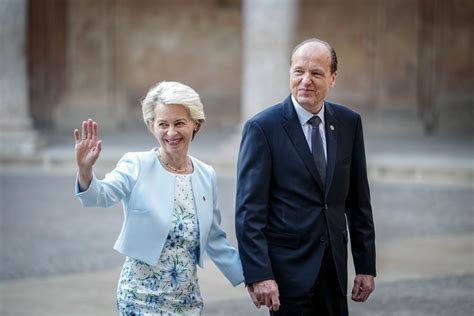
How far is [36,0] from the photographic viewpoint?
17438 mm

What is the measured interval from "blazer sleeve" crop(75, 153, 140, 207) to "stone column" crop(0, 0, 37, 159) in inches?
410

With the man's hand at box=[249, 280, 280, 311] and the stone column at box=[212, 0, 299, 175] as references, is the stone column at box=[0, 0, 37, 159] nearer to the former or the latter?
the stone column at box=[212, 0, 299, 175]

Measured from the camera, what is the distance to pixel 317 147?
3.44m

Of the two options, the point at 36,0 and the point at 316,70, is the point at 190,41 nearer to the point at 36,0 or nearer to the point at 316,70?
the point at 36,0

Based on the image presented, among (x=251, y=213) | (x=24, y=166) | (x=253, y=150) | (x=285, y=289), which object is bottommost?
(x=24, y=166)

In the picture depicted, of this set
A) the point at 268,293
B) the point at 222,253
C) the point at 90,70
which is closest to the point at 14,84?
the point at 90,70

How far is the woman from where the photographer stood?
328 centimetres

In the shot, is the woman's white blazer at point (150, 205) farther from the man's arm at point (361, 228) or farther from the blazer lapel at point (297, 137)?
the man's arm at point (361, 228)

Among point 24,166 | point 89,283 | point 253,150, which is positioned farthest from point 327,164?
point 24,166

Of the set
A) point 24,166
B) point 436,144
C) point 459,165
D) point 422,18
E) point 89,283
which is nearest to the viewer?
point 89,283

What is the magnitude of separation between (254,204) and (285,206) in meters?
0.13

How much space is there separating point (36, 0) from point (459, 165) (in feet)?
30.1

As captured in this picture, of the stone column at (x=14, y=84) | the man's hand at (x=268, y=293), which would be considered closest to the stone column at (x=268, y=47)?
the stone column at (x=14, y=84)

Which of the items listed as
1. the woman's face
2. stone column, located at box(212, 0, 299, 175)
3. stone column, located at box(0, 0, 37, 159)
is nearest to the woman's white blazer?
the woman's face
